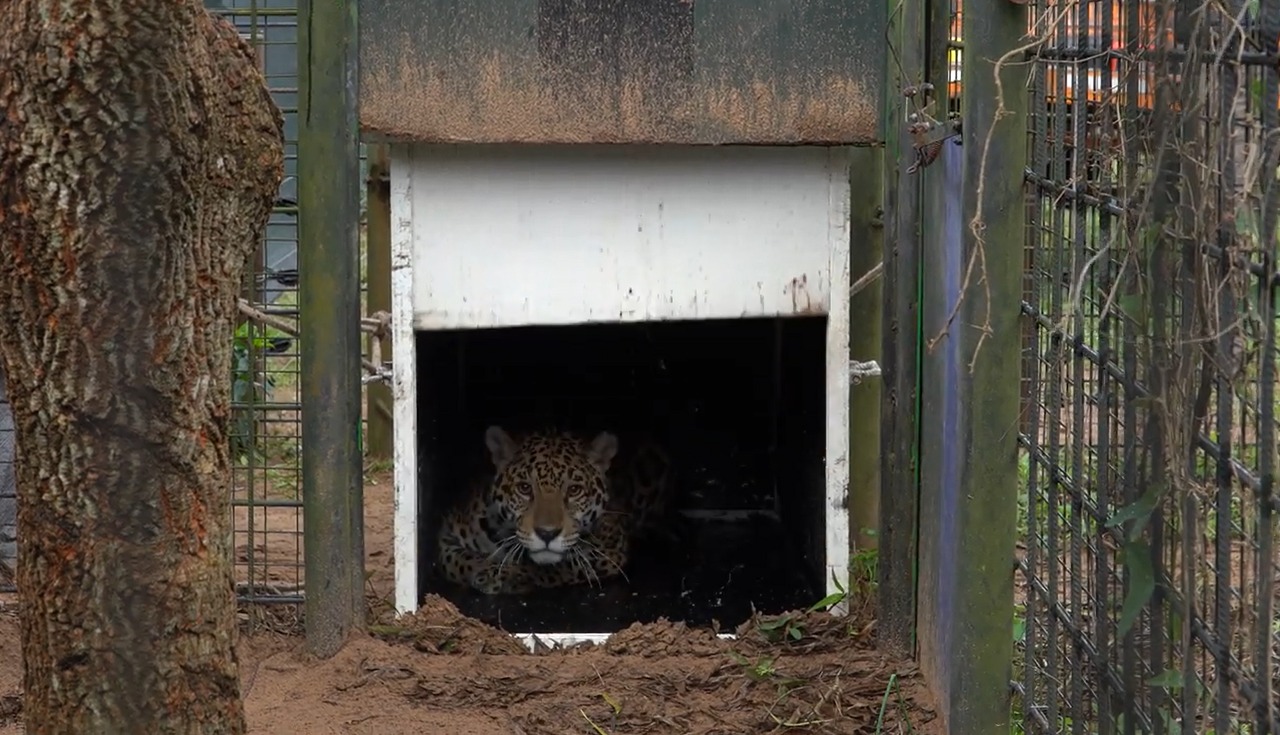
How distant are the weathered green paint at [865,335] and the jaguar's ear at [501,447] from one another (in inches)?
79.1

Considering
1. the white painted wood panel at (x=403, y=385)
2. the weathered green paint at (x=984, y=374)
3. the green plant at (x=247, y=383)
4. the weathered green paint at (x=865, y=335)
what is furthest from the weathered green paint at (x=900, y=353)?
the green plant at (x=247, y=383)

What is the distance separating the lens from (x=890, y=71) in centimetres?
521

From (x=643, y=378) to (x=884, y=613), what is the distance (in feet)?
12.3

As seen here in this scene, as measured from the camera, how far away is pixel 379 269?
25.7ft

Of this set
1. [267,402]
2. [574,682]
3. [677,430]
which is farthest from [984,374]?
[677,430]

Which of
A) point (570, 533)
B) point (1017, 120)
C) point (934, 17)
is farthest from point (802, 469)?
point (1017, 120)

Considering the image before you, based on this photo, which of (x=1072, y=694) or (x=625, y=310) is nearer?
(x=1072, y=694)

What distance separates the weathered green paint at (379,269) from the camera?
7.51m

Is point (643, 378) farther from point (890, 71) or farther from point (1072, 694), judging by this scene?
point (1072, 694)

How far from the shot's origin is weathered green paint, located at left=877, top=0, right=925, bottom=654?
490cm

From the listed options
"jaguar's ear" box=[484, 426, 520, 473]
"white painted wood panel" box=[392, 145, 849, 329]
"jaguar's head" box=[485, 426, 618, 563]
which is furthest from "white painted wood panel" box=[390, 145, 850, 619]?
"jaguar's ear" box=[484, 426, 520, 473]

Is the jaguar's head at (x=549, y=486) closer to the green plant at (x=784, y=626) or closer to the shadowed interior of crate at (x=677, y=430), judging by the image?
the shadowed interior of crate at (x=677, y=430)

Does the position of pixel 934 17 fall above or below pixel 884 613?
above

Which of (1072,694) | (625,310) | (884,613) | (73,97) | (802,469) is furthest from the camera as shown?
(802,469)
